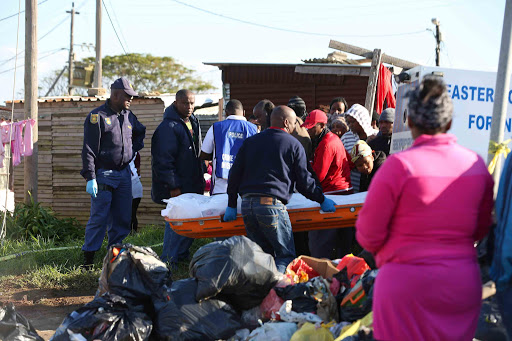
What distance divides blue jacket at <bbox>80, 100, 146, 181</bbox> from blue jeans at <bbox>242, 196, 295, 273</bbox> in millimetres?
2093

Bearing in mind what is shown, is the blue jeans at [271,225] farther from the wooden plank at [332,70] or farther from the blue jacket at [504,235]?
the wooden plank at [332,70]

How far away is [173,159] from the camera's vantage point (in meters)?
6.82

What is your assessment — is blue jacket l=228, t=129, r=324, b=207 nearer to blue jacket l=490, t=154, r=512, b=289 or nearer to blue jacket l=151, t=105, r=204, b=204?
blue jacket l=151, t=105, r=204, b=204

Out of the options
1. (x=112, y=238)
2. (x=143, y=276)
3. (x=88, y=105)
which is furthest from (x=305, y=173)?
(x=88, y=105)

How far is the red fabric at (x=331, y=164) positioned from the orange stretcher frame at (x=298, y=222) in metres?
0.47

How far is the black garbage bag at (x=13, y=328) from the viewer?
14.2 feet

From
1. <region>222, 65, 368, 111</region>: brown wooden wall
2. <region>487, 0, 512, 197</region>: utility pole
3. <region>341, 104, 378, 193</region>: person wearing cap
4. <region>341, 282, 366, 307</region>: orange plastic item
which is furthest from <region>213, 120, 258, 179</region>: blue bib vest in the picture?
<region>222, 65, 368, 111</region>: brown wooden wall

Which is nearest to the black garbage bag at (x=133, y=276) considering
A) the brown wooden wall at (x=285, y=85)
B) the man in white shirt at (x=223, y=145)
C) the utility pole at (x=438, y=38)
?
the man in white shirt at (x=223, y=145)

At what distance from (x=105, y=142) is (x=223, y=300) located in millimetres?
2925

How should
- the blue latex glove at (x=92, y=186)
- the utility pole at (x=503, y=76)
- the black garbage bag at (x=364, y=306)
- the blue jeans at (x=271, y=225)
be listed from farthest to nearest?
the blue latex glove at (x=92, y=186), the blue jeans at (x=271, y=225), the black garbage bag at (x=364, y=306), the utility pole at (x=503, y=76)

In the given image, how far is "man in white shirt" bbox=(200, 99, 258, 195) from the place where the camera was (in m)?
6.76

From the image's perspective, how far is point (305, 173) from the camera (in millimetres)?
5547

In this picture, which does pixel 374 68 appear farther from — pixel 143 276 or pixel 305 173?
pixel 143 276

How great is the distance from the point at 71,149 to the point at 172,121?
5.70 meters
